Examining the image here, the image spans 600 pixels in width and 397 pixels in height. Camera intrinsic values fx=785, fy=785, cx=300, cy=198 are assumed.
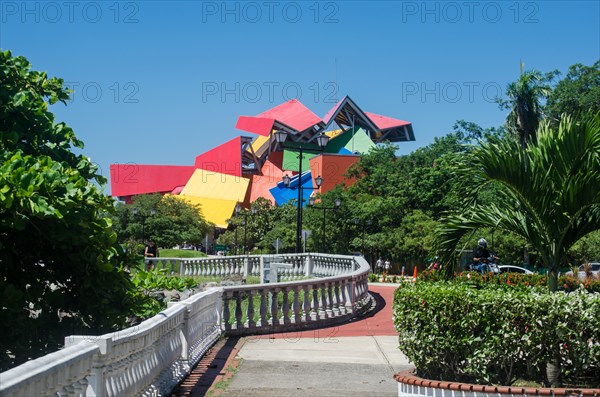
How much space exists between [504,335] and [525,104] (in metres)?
44.6

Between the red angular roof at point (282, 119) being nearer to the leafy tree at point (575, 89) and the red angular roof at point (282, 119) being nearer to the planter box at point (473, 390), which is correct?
the leafy tree at point (575, 89)

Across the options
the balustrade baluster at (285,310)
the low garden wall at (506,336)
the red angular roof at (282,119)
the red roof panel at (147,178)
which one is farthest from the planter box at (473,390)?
the red roof panel at (147,178)

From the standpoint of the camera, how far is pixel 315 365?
11.0 m

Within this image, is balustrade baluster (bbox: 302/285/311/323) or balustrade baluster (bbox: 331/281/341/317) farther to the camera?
balustrade baluster (bbox: 331/281/341/317)

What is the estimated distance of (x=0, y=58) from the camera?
403 inches

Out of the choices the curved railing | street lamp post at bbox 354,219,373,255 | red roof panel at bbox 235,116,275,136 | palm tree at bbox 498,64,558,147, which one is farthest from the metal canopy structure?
the curved railing

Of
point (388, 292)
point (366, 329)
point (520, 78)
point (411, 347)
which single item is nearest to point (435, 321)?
point (411, 347)

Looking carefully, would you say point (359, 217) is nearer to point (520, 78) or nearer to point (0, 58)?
point (520, 78)

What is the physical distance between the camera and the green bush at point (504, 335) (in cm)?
789

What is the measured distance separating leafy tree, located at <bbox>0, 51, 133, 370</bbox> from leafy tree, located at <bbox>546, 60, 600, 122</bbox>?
164 feet

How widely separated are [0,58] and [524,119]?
44340mm

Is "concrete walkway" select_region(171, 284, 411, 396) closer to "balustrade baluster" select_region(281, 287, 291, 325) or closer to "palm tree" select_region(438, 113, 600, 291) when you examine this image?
"balustrade baluster" select_region(281, 287, 291, 325)

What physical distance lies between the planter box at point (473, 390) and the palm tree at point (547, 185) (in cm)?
231

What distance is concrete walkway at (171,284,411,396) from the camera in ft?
30.1
